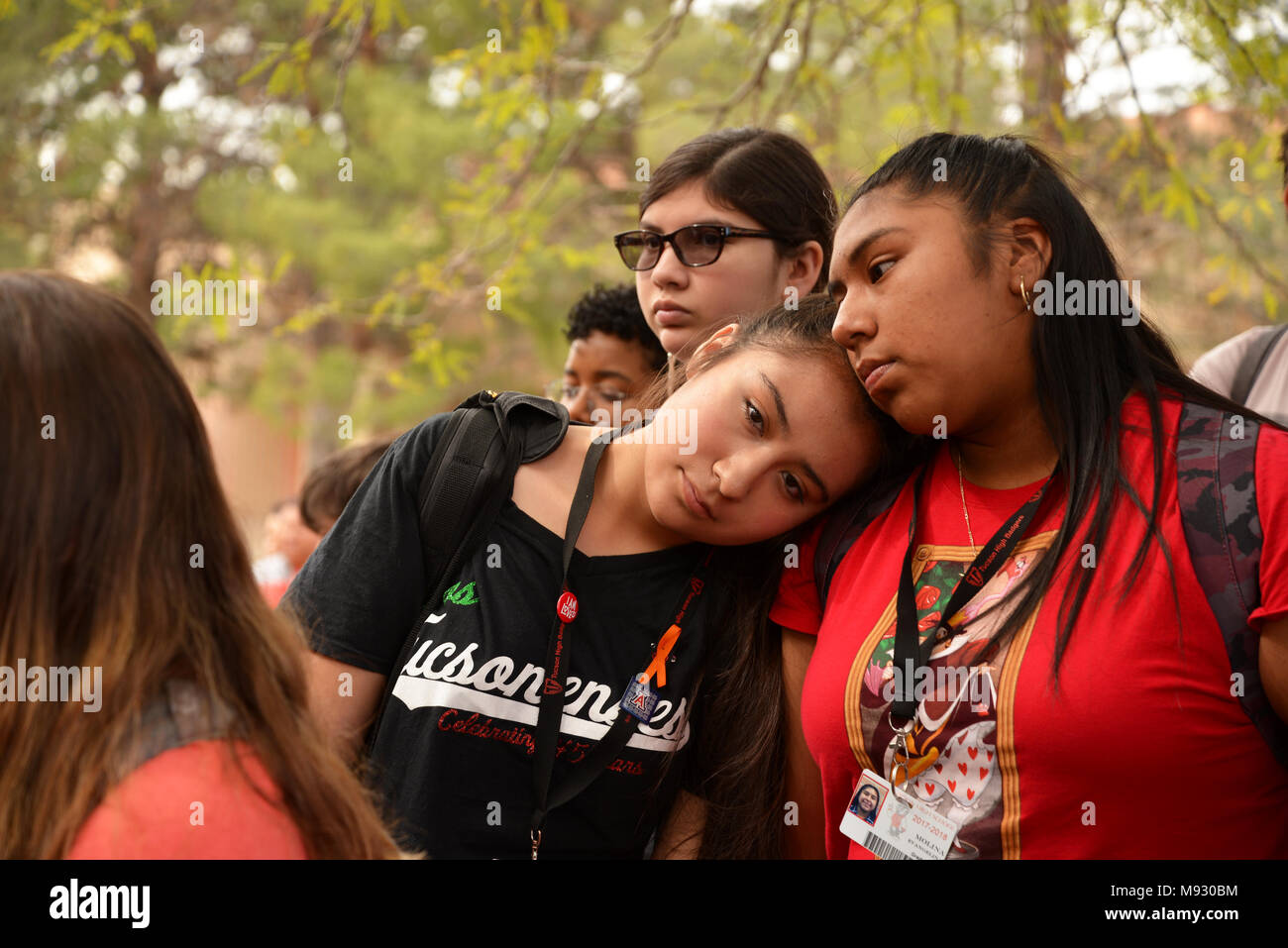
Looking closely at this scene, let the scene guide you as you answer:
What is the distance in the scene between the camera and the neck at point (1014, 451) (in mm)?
2027

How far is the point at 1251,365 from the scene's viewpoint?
123 inches

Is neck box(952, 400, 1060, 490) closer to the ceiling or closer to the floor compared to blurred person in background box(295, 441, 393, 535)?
closer to the floor

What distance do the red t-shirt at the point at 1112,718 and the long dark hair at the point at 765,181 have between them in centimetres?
116

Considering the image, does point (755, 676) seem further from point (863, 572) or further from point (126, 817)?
point (126, 817)

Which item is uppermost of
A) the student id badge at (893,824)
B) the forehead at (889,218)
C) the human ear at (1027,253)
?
the forehead at (889,218)

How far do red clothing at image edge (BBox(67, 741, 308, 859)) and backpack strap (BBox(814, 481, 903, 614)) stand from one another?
46.7 inches

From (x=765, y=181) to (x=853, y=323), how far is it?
1038mm

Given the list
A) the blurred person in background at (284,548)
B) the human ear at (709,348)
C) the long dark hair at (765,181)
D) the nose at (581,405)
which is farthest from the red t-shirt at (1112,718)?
the blurred person in background at (284,548)

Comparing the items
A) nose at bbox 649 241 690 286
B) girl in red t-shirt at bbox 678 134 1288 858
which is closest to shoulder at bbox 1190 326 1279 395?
girl in red t-shirt at bbox 678 134 1288 858

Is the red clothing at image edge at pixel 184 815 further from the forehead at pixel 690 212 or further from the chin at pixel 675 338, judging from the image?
the forehead at pixel 690 212

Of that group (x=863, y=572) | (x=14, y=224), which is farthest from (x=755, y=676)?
(x=14, y=224)

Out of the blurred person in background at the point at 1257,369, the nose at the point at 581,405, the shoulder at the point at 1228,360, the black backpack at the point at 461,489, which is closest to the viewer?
the black backpack at the point at 461,489

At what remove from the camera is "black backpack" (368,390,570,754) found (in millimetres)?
2088

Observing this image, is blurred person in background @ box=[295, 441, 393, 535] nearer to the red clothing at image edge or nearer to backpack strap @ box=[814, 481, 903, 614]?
backpack strap @ box=[814, 481, 903, 614]
